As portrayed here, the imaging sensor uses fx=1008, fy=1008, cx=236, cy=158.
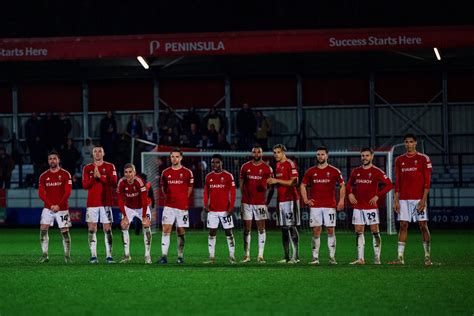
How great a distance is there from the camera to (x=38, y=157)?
109 ft

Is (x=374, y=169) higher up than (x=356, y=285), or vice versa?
(x=374, y=169)

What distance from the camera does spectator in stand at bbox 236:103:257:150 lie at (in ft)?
108

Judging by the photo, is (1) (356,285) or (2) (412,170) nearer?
(1) (356,285)

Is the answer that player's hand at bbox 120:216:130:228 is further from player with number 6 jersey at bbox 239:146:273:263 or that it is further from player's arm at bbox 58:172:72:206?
player with number 6 jersey at bbox 239:146:273:263

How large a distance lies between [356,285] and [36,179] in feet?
69.0

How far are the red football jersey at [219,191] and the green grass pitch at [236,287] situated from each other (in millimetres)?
1054

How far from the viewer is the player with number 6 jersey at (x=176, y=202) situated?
1836 centimetres

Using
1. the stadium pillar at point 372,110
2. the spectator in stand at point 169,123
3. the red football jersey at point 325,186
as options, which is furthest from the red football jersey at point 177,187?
the stadium pillar at point 372,110

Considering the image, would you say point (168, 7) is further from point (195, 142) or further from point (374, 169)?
point (374, 169)

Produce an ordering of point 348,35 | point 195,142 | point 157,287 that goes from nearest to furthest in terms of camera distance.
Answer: point 157,287 < point 348,35 < point 195,142

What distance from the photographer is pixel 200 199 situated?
30688 millimetres

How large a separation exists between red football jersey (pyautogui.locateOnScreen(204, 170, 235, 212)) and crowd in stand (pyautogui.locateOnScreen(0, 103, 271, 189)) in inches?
503

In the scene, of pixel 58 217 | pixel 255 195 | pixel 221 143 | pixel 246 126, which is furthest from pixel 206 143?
pixel 58 217

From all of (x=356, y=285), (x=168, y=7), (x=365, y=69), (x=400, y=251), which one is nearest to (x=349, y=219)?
(x=365, y=69)
